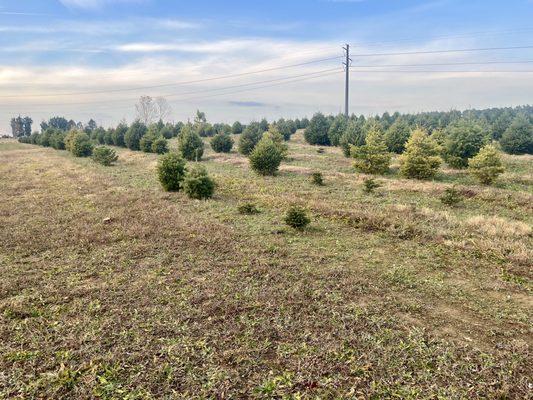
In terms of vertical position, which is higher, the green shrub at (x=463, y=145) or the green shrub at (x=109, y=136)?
the green shrub at (x=109, y=136)

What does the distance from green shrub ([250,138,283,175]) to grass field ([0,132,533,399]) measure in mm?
10543

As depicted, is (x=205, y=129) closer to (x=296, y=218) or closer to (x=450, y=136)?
(x=450, y=136)

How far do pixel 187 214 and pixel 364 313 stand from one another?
11.3 metres

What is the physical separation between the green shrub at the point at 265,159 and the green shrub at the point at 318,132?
26714 millimetres

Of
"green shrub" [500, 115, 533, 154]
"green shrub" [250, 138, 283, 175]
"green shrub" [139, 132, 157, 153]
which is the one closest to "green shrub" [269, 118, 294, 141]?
"green shrub" [139, 132, 157, 153]

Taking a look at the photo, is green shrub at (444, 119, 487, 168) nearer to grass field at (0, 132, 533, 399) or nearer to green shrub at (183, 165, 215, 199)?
grass field at (0, 132, 533, 399)

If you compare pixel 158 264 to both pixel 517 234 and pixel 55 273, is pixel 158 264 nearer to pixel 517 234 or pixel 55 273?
pixel 55 273

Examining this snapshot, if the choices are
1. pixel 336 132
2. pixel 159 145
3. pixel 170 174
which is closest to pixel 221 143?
pixel 159 145

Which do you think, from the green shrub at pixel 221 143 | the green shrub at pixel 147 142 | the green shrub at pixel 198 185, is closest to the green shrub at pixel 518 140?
the green shrub at pixel 221 143

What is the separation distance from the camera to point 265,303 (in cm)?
912

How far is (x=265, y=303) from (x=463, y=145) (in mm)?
27986

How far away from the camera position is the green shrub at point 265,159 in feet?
94.0

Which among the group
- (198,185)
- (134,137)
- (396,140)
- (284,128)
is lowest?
(198,185)

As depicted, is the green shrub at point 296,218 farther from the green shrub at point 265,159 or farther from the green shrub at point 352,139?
the green shrub at point 352,139
